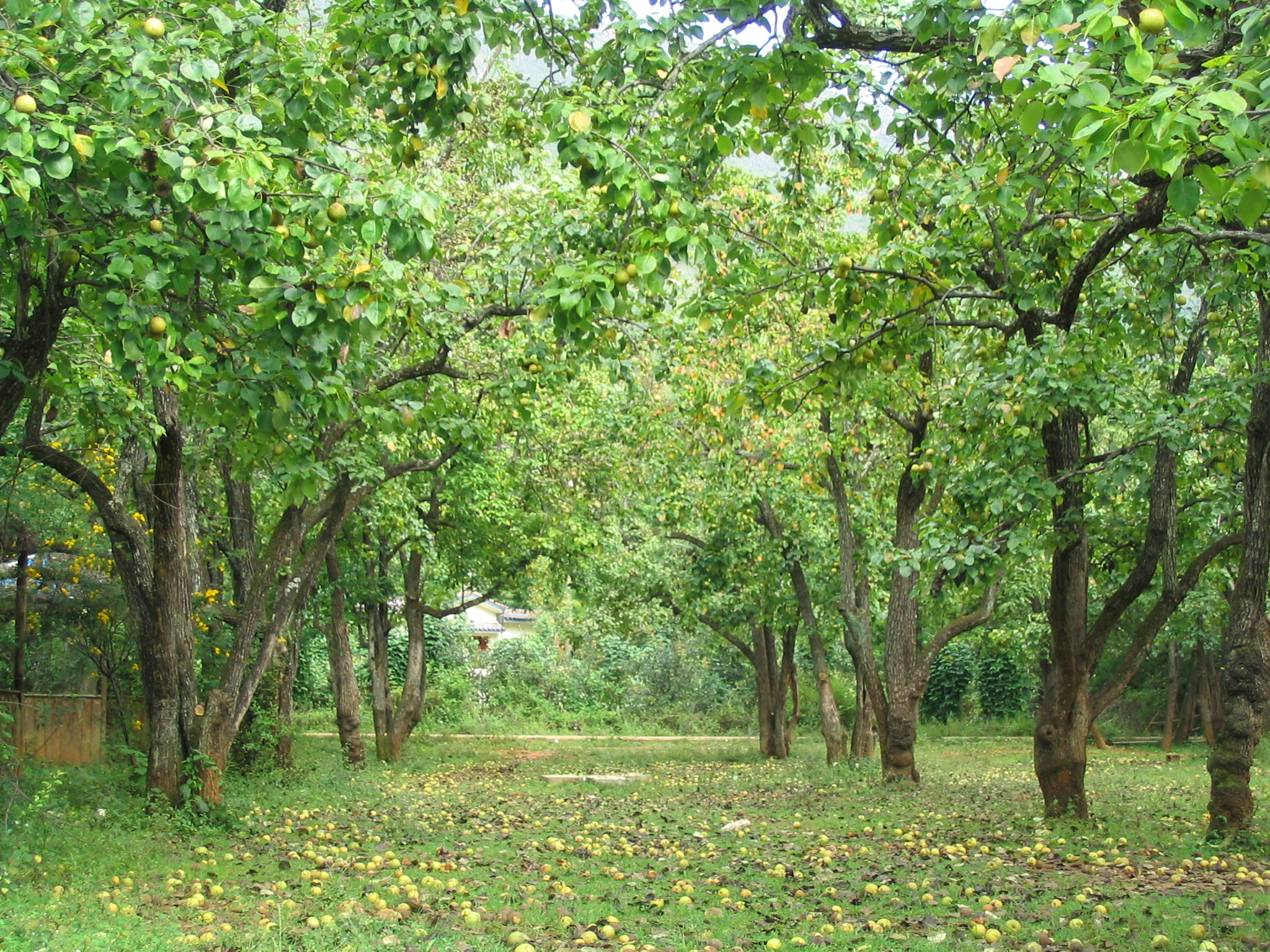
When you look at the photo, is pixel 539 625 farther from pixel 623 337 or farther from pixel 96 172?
pixel 96 172

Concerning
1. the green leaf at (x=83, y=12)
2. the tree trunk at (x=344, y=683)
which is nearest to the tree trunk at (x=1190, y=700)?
the tree trunk at (x=344, y=683)

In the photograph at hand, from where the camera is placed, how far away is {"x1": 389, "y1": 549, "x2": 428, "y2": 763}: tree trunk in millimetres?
20438

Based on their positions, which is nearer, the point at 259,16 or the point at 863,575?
the point at 259,16

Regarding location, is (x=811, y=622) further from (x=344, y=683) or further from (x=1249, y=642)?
(x=1249, y=642)

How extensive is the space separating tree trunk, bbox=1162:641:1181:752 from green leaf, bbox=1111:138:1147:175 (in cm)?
2630

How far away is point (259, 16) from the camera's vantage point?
20.6 ft

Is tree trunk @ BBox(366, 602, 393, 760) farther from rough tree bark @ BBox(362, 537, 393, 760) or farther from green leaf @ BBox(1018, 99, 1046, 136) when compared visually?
green leaf @ BBox(1018, 99, 1046, 136)

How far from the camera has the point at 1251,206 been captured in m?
3.64

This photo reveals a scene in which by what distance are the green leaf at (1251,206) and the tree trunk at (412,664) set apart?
58.0 ft

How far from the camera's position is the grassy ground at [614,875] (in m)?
5.89

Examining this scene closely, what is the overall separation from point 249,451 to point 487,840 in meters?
4.37

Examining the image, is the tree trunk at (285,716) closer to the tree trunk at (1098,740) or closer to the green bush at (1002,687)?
the tree trunk at (1098,740)

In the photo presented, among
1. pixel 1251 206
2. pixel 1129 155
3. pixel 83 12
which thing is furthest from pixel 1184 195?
pixel 83 12

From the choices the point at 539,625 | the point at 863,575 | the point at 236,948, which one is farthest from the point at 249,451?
the point at 539,625
